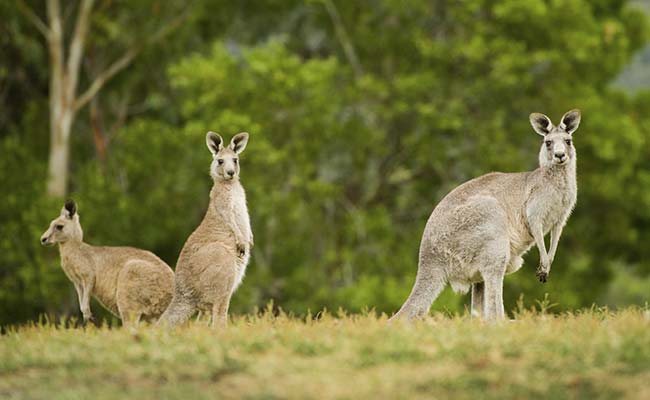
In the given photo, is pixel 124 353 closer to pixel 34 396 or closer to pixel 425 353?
pixel 34 396

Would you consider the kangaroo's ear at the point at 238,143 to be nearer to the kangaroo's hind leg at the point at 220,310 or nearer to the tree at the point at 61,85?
the kangaroo's hind leg at the point at 220,310

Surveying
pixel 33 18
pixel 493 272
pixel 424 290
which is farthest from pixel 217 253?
pixel 33 18

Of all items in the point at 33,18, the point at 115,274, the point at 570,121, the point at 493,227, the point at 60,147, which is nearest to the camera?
the point at 493,227

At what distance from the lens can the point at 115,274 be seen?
41.8 ft

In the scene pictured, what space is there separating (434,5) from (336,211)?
21.1ft

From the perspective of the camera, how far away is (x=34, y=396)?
8.47 m

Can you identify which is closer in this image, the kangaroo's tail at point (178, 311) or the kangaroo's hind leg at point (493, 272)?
the kangaroo's hind leg at point (493, 272)

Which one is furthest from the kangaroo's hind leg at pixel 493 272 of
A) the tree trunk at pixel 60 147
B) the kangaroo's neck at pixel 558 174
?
the tree trunk at pixel 60 147

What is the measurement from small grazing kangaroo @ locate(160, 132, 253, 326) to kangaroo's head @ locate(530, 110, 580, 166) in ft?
9.89

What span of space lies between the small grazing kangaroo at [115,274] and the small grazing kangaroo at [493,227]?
8.72 ft

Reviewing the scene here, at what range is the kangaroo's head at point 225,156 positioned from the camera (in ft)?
40.0

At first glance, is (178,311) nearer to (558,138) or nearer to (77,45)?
Result: (558,138)

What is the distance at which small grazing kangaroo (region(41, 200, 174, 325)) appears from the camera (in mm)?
12289

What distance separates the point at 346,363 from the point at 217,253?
311 centimetres
